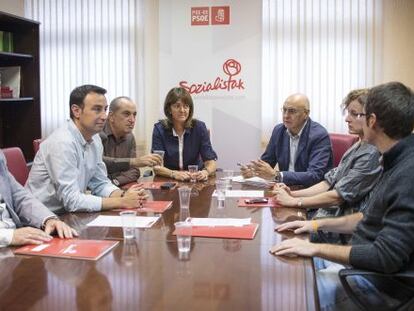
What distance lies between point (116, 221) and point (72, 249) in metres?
0.45

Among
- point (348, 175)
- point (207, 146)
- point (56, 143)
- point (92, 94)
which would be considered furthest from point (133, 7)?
point (348, 175)

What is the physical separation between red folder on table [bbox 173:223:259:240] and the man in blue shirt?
0.55m

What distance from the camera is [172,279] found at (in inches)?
58.2

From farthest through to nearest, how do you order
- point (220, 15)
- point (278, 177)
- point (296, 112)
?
point (220, 15) → point (296, 112) → point (278, 177)

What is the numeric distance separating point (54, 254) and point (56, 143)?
89 cm

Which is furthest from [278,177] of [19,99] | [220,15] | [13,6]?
[13,6]

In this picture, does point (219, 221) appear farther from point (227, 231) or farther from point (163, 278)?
point (163, 278)

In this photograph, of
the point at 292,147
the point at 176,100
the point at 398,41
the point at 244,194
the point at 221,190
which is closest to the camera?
the point at 221,190

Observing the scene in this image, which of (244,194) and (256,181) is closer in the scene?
(244,194)

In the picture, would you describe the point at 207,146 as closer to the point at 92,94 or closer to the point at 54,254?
the point at 92,94

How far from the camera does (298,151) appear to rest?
3584 millimetres

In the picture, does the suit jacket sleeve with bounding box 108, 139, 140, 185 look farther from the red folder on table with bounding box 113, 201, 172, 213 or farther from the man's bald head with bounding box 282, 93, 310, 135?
the man's bald head with bounding box 282, 93, 310, 135

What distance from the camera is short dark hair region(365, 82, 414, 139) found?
1770mm

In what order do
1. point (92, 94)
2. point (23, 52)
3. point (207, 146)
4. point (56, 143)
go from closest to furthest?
point (56, 143)
point (92, 94)
point (207, 146)
point (23, 52)
